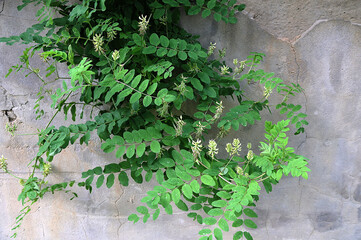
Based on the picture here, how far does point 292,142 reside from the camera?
7.27 ft

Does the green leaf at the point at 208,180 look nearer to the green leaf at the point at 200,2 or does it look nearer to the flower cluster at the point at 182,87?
the flower cluster at the point at 182,87

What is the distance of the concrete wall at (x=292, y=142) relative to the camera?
79.0 inches

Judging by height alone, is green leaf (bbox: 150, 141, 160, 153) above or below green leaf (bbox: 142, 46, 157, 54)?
below

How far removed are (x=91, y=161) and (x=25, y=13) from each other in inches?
44.3

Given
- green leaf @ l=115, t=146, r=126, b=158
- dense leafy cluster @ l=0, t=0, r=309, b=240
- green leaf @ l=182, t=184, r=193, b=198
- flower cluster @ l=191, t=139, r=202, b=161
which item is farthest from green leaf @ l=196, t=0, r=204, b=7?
green leaf @ l=182, t=184, r=193, b=198

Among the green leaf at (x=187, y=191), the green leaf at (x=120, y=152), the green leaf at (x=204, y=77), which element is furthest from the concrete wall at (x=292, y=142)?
the green leaf at (x=187, y=191)

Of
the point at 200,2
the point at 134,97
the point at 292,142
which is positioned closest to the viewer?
the point at 134,97

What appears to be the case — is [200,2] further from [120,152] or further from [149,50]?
[120,152]

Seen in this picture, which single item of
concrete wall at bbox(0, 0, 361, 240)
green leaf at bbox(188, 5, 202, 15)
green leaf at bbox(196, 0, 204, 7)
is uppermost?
green leaf at bbox(196, 0, 204, 7)

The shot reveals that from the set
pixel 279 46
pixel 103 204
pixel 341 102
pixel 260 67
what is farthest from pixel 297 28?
pixel 103 204

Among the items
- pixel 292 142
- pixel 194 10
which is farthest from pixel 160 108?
pixel 292 142

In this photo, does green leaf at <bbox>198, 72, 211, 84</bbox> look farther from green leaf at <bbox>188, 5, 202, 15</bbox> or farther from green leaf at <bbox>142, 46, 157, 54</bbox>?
green leaf at <bbox>188, 5, 202, 15</bbox>

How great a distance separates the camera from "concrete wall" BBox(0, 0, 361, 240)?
2.01 meters

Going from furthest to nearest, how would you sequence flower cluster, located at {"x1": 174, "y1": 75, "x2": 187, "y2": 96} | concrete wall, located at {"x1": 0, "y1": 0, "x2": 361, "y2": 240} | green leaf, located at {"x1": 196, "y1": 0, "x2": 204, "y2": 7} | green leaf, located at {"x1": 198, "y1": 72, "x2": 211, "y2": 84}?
concrete wall, located at {"x1": 0, "y1": 0, "x2": 361, "y2": 240} → green leaf, located at {"x1": 196, "y1": 0, "x2": 204, "y2": 7} → green leaf, located at {"x1": 198, "y1": 72, "x2": 211, "y2": 84} → flower cluster, located at {"x1": 174, "y1": 75, "x2": 187, "y2": 96}
